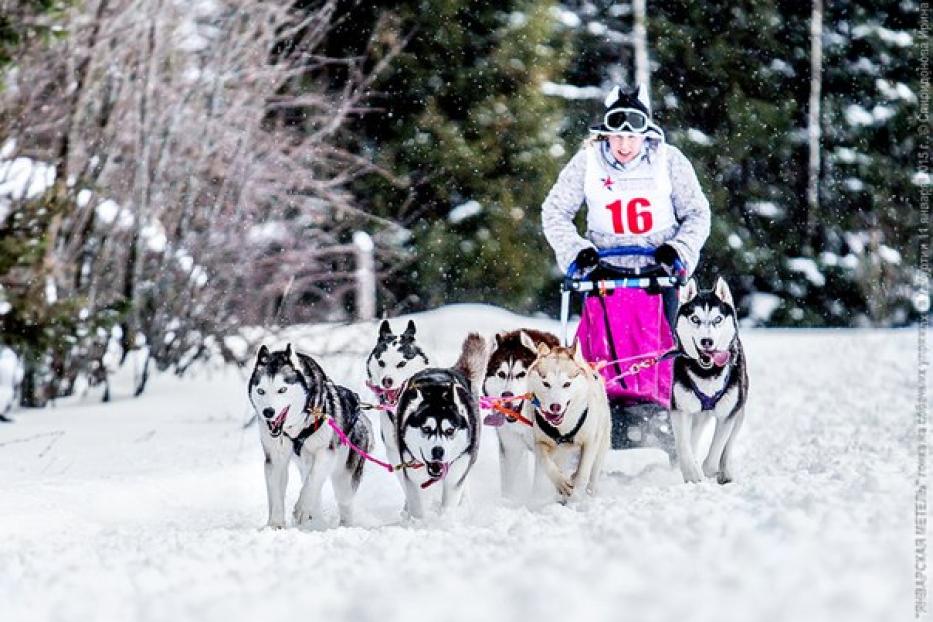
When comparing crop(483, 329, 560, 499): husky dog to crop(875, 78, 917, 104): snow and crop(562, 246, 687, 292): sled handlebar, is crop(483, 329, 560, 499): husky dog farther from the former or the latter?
crop(875, 78, 917, 104): snow

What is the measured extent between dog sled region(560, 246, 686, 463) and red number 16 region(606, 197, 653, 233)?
3.9 inches

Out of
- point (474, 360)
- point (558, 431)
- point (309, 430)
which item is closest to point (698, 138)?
point (474, 360)

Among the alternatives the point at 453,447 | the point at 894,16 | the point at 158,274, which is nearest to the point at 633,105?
the point at 453,447

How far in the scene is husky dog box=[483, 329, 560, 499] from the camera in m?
4.89

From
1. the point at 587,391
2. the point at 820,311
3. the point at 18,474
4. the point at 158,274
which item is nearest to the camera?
the point at 587,391

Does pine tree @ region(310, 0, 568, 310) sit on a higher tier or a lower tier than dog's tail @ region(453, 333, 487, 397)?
higher

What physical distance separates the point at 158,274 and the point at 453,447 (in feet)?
18.3

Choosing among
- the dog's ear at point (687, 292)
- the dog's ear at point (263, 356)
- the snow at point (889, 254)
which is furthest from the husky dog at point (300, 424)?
the snow at point (889, 254)

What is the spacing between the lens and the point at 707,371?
466 centimetres

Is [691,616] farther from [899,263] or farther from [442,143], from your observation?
[899,263]

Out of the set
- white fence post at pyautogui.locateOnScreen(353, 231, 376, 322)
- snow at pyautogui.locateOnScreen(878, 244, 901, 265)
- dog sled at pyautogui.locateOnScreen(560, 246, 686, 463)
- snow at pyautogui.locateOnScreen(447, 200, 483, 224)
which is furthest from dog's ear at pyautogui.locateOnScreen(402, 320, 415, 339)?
snow at pyautogui.locateOnScreen(878, 244, 901, 265)

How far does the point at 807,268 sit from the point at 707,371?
1591 cm

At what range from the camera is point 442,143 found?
51.4 ft

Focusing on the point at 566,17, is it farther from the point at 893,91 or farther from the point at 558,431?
the point at 558,431
